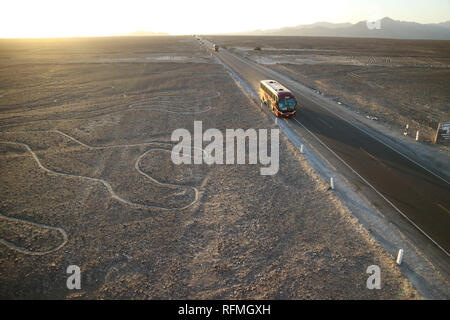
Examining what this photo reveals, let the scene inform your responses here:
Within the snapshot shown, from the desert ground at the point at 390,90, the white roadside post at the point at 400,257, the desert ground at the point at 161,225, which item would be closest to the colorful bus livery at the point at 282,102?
the desert ground at the point at 161,225

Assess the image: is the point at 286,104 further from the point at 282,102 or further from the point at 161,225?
the point at 161,225

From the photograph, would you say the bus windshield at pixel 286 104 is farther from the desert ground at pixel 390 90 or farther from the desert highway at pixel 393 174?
the desert ground at pixel 390 90

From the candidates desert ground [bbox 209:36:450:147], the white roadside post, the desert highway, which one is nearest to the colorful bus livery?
the desert highway

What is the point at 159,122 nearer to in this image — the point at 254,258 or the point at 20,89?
the point at 254,258

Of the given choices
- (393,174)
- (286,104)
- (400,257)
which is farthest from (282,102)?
(400,257)

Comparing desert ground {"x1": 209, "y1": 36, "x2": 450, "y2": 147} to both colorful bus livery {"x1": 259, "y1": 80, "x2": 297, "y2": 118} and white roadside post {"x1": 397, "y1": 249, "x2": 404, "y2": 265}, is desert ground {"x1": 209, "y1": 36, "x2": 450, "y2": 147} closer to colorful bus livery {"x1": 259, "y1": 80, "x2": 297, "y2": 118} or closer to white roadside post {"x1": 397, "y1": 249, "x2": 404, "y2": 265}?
colorful bus livery {"x1": 259, "y1": 80, "x2": 297, "y2": 118}
